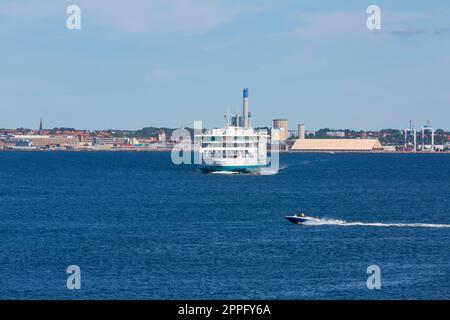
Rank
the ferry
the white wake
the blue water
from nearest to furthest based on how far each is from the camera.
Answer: the blue water → the white wake → the ferry

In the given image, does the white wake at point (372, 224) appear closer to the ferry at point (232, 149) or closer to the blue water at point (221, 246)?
the blue water at point (221, 246)

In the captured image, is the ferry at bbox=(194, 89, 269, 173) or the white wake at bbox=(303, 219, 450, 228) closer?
the white wake at bbox=(303, 219, 450, 228)

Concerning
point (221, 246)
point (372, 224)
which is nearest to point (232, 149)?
point (372, 224)

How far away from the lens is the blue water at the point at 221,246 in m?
48.2

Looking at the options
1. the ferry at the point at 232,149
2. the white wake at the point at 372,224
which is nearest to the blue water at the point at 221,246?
the white wake at the point at 372,224

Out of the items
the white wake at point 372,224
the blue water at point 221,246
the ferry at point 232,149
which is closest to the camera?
the blue water at point 221,246

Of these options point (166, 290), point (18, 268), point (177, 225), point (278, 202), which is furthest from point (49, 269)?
point (278, 202)

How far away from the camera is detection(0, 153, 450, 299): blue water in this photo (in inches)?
1898

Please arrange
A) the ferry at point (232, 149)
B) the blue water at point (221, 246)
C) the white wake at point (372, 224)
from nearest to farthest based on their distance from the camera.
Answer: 1. the blue water at point (221, 246)
2. the white wake at point (372, 224)
3. the ferry at point (232, 149)

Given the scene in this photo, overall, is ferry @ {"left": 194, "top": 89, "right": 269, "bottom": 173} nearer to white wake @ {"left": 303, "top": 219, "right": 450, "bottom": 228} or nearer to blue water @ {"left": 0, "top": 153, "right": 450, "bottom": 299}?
blue water @ {"left": 0, "top": 153, "right": 450, "bottom": 299}

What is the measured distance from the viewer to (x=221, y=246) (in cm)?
6588

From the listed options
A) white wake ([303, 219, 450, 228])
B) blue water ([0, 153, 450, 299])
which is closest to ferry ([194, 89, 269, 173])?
blue water ([0, 153, 450, 299])

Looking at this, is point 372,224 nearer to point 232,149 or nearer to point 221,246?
point 221,246
